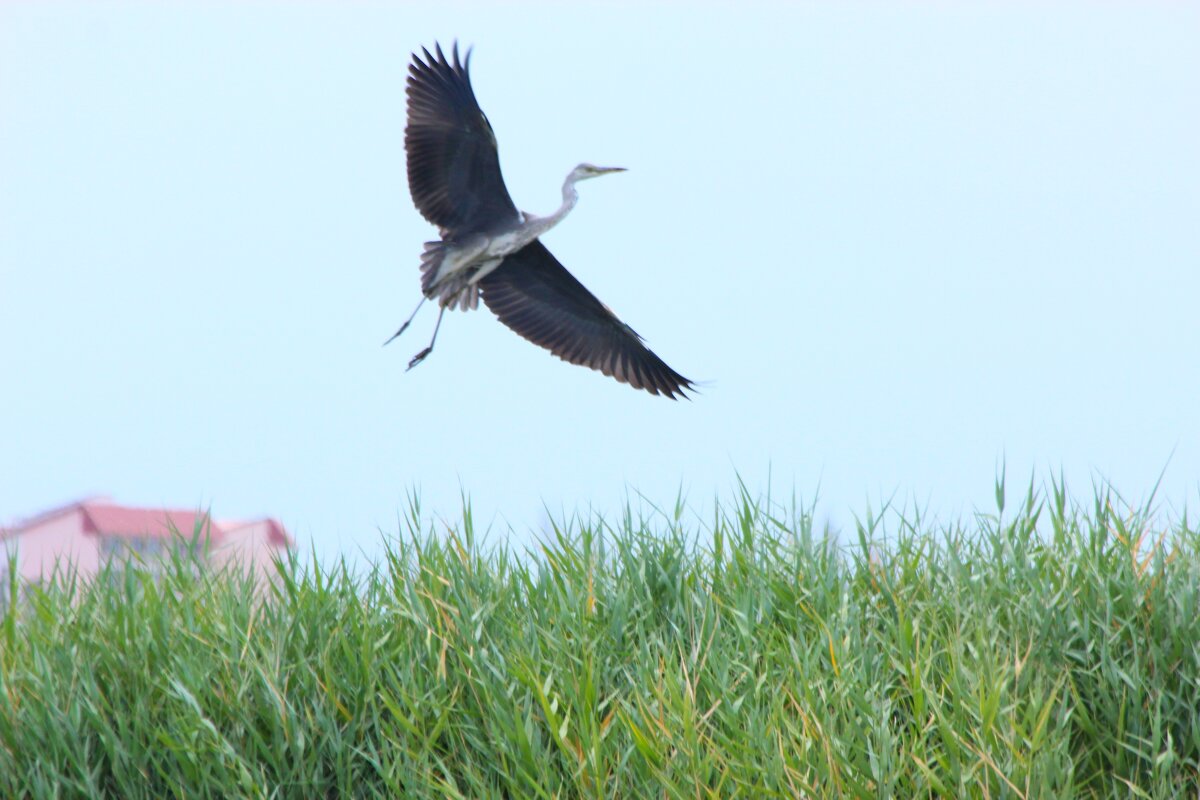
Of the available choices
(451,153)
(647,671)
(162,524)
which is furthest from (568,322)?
(647,671)

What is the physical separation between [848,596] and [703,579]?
1.90 feet

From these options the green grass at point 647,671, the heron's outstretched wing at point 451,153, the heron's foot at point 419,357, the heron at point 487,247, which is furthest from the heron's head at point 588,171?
the green grass at point 647,671

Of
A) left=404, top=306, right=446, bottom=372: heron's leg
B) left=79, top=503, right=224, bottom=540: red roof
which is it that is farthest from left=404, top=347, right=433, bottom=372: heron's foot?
left=79, top=503, right=224, bottom=540: red roof

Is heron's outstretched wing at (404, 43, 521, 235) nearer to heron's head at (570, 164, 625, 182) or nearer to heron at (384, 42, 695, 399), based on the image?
heron at (384, 42, 695, 399)

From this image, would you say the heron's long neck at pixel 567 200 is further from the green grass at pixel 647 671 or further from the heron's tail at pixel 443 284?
the green grass at pixel 647 671

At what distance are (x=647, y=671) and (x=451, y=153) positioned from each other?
3584 millimetres

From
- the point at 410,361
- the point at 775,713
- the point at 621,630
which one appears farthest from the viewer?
the point at 410,361

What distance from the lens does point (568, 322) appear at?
306 inches

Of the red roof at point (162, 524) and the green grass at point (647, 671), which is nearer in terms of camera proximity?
the green grass at point (647, 671)

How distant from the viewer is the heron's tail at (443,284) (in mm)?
7199

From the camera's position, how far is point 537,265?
24.9 ft

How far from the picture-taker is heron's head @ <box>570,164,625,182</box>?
24.1 ft

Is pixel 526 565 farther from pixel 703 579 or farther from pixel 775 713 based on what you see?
pixel 775 713

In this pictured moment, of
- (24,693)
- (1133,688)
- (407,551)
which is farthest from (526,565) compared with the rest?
(1133,688)
